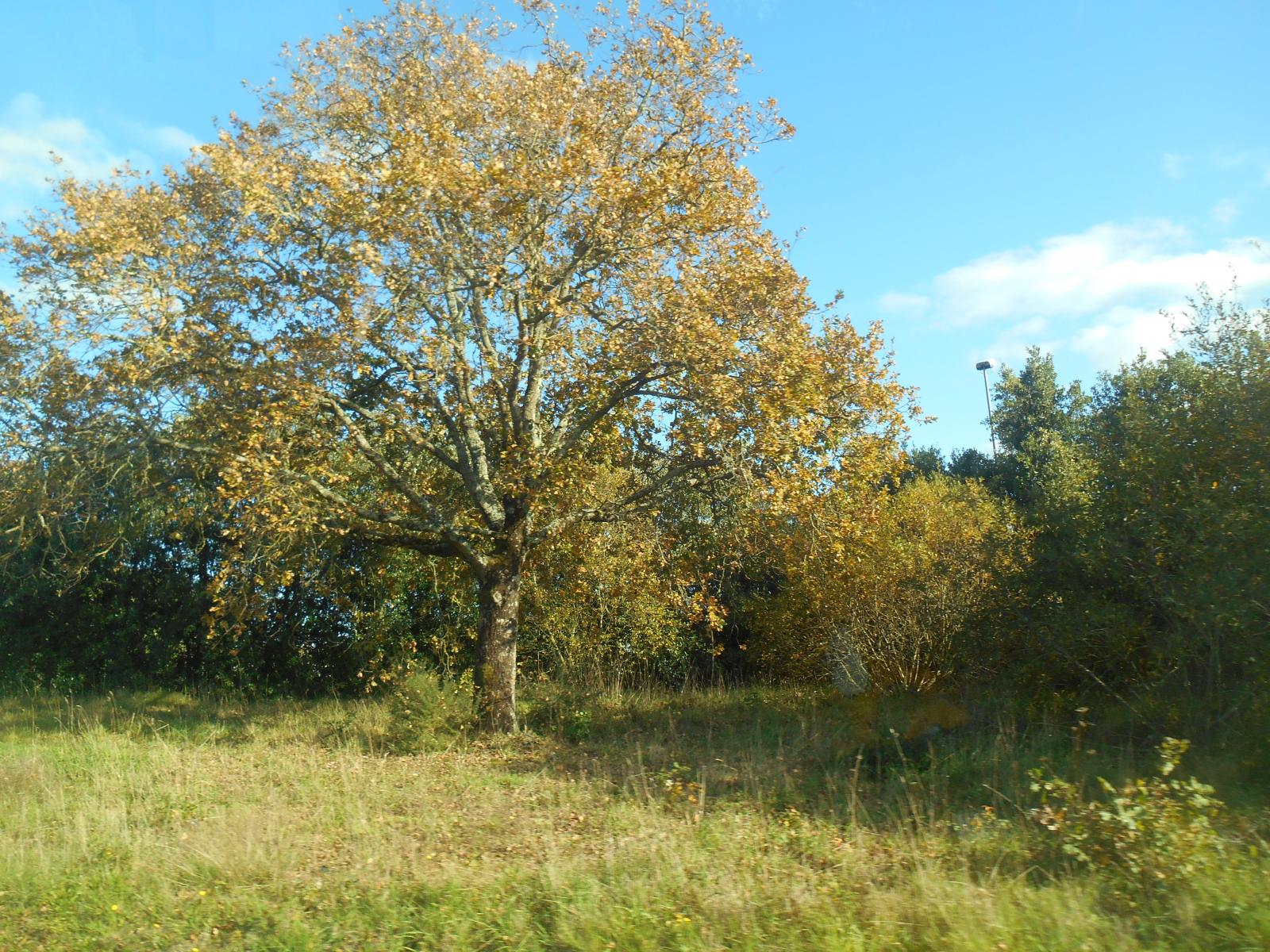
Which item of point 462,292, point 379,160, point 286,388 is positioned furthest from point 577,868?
point 379,160

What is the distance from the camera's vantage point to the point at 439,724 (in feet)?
38.3

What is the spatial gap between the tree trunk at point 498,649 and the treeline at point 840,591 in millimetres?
949

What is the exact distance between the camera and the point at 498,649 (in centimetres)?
1230

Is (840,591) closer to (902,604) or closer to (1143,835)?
(902,604)

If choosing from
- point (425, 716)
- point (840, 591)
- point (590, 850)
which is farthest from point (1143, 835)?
point (840, 591)

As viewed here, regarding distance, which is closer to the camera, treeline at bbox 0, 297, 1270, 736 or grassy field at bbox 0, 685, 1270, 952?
grassy field at bbox 0, 685, 1270, 952

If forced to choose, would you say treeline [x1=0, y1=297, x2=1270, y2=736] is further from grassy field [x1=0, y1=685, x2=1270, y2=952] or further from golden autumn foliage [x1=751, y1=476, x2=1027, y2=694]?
grassy field [x1=0, y1=685, x2=1270, y2=952]

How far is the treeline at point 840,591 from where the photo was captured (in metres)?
9.43

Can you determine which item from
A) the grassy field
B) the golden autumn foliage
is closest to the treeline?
the golden autumn foliage

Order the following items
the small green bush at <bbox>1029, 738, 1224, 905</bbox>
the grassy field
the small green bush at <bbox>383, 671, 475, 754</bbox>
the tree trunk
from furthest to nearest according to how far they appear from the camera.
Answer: the tree trunk
the small green bush at <bbox>383, 671, 475, 754</bbox>
the small green bush at <bbox>1029, 738, 1224, 905</bbox>
the grassy field

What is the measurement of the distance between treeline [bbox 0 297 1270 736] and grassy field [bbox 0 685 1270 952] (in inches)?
59.4

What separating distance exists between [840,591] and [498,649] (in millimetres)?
5470

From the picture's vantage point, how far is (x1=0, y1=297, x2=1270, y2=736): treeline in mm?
9430

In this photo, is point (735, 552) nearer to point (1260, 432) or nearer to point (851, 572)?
point (851, 572)
